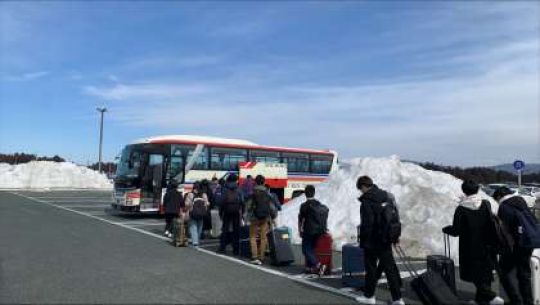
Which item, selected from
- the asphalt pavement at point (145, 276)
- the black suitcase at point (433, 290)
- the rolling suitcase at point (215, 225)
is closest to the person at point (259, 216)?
the asphalt pavement at point (145, 276)

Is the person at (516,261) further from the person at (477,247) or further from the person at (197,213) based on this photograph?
the person at (197,213)

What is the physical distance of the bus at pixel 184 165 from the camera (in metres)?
22.6

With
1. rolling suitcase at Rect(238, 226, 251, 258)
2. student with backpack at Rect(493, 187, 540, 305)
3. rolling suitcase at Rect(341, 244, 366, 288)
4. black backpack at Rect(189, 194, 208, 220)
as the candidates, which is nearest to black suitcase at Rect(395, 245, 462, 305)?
student with backpack at Rect(493, 187, 540, 305)

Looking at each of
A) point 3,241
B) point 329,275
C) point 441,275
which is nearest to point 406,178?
point 329,275

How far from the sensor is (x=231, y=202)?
12414 millimetres

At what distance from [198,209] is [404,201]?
5309 millimetres

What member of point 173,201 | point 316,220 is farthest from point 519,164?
point 316,220

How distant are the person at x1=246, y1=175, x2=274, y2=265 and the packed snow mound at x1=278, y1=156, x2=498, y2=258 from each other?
2.99 m

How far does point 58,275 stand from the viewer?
9500 millimetres

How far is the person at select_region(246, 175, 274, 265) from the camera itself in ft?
36.0

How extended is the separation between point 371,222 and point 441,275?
1.38 meters

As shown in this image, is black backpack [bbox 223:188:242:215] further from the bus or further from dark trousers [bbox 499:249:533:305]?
the bus

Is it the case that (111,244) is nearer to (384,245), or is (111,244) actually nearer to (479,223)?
(384,245)

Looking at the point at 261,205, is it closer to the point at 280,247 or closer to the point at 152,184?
the point at 280,247
